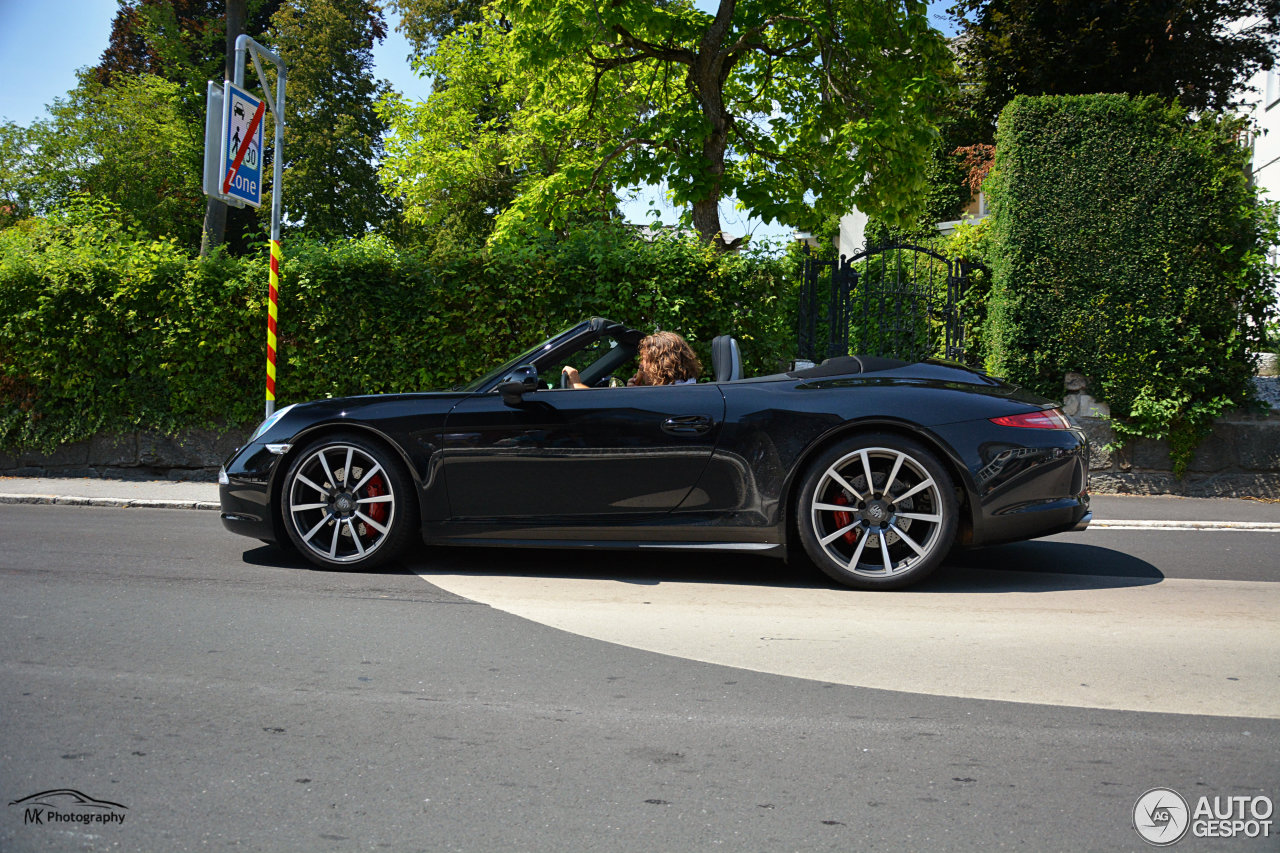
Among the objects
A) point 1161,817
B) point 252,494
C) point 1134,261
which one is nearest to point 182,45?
point 1134,261

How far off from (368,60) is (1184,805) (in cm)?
4057

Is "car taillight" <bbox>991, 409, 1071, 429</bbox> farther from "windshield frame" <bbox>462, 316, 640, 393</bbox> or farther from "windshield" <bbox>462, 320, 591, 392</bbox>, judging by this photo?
"windshield" <bbox>462, 320, 591, 392</bbox>

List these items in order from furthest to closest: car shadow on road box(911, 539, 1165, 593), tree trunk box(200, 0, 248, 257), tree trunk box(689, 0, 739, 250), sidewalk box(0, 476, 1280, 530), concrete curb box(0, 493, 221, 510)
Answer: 1. tree trunk box(200, 0, 248, 257)
2. tree trunk box(689, 0, 739, 250)
3. concrete curb box(0, 493, 221, 510)
4. sidewalk box(0, 476, 1280, 530)
5. car shadow on road box(911, 539, 1165, 593)

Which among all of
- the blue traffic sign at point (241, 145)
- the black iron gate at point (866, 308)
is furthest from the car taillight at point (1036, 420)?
the blue traffic sign at point (241, 145)

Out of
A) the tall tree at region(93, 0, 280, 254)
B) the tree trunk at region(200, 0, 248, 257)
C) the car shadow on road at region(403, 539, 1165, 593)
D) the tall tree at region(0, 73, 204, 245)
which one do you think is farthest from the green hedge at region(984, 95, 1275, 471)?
the tall tree at region(0, 73, 204, 245)

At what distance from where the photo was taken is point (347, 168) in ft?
118

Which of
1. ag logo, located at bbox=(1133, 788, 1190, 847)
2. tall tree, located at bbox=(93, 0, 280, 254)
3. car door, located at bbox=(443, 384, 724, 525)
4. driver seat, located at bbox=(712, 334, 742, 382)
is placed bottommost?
ag logo, located at bbox=(1133, 788, 1190, 847)

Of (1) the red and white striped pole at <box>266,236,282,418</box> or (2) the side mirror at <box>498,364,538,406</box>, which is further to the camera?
(1) the red and white striped pole at <box>266,236,282,418</box>

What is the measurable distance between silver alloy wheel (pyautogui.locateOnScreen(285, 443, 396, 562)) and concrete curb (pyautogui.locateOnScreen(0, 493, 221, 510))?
3.85 m

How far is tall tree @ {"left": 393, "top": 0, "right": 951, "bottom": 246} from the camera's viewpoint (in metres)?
14.5

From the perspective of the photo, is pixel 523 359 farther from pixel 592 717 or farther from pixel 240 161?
pixel 240 161

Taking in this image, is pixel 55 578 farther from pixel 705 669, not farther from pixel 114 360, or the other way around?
pixel 114 360

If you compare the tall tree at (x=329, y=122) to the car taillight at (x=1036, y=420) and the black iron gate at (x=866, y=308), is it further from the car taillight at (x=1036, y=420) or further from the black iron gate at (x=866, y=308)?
the car taillight at (x=1036, y=420)

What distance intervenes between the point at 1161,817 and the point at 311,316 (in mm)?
9442
